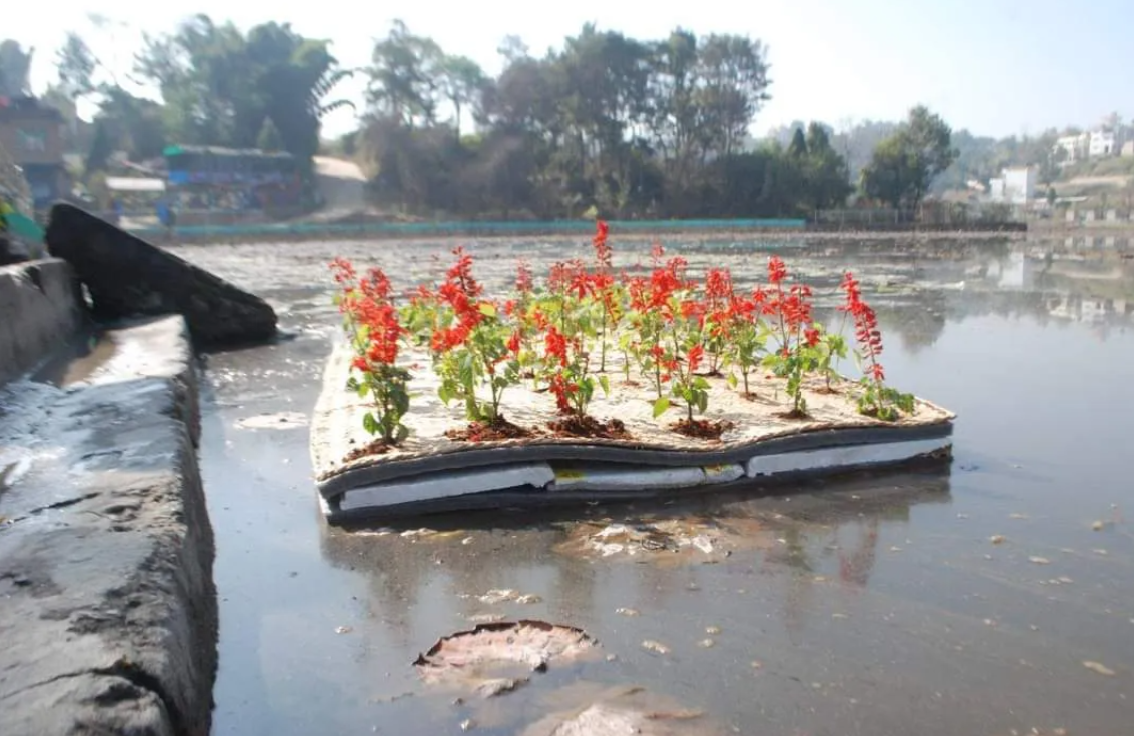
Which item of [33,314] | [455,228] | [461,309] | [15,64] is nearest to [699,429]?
[461,309]

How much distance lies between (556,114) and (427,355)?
41804mm

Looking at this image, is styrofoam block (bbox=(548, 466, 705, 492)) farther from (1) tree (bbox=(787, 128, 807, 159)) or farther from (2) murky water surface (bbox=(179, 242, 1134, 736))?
(1) tree (bbox=(787, 128, 807, 159))

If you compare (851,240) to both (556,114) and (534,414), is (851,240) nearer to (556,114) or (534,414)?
(556,114)

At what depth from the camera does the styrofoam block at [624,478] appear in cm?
452

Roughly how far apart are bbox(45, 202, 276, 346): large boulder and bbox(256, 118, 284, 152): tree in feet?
118

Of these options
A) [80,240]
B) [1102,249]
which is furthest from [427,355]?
[1102,249]

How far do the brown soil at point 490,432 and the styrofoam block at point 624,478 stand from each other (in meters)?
0.33

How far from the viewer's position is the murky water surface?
8.96ft

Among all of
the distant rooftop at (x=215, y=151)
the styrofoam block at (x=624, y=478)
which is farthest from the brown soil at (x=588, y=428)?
the distant rooftop at (x=215, y=151)

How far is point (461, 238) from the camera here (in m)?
39.1

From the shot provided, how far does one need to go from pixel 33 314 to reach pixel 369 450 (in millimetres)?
3509

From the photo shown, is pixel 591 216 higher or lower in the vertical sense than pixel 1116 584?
higher

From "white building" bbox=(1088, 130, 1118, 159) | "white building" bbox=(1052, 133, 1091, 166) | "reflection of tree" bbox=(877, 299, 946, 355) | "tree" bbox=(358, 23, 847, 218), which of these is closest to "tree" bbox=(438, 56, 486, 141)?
"tree" bbox=(358, 23, 847, 218)

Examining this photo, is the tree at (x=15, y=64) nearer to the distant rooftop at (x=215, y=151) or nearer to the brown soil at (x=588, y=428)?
the distant rooftop at (x=215, y=151)
